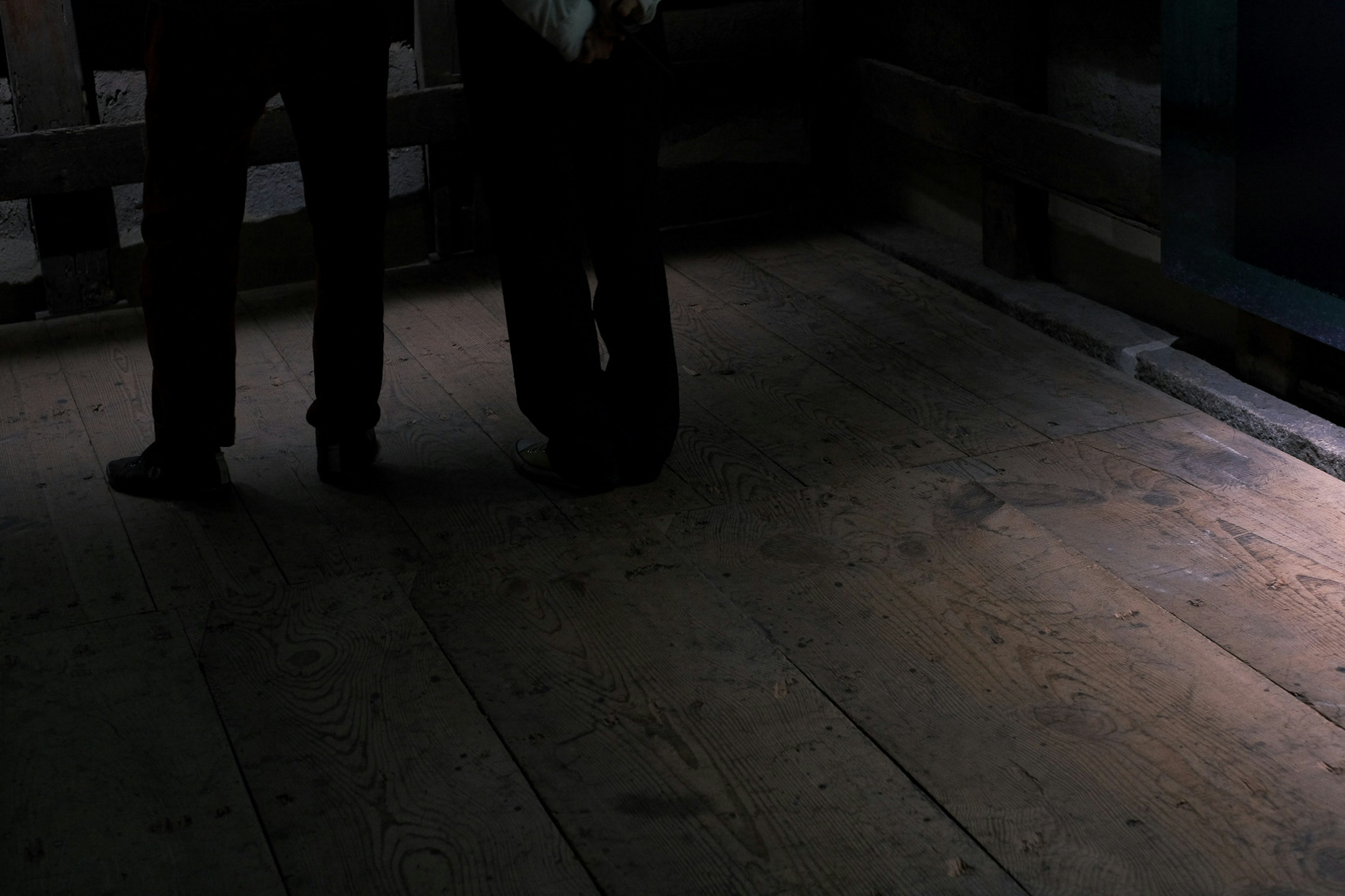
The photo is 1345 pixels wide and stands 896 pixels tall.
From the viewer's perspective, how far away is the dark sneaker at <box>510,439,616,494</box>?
8.67 feet

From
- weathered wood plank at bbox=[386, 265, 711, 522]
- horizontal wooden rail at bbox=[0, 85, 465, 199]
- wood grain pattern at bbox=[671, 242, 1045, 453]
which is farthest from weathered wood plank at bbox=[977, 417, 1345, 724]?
A: horizontal wooden rail at bbox=[0, 85, 465, 199]

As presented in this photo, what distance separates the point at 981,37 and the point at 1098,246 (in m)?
0.66

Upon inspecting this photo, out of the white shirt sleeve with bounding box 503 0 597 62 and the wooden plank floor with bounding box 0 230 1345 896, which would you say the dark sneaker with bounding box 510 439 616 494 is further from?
the white shirt sleeve with bounding box 503 0 597 62

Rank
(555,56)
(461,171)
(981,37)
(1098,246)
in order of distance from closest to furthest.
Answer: (555,56) < (1098,246) < (981,37) < (461,171)

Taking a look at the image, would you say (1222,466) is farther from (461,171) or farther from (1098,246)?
(461,171)

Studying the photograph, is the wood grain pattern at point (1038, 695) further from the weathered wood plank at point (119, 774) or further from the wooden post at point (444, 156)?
the wooden post at point (444, 156)

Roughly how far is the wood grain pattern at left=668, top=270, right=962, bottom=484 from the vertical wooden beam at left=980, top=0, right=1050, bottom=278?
2.27ft

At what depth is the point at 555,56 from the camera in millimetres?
2303

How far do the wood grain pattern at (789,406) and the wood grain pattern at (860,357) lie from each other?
36mm

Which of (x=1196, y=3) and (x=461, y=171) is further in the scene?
(x=461, y=171)

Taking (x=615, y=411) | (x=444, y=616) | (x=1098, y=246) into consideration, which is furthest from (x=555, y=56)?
(x=1098, y=246)

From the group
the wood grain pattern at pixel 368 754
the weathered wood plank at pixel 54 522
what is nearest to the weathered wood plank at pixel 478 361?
the wood grain pattern at pixel 368 754

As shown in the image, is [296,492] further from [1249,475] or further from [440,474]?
[1249,475]

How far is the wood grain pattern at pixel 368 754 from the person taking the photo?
1.66m
